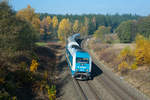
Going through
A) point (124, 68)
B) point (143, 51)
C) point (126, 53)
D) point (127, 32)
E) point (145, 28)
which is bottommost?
point (124, 68)

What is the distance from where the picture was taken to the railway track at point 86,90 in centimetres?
1310

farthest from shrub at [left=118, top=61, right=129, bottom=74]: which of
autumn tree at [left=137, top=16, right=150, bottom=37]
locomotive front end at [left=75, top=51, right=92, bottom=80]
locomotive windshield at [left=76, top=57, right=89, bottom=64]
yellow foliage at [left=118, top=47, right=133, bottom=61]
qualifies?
autumn tree at [left=137, top=16, right=150, bottom=37]

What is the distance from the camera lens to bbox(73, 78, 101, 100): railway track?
1310 centimetres

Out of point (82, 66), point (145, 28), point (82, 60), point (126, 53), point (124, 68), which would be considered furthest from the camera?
point (145, 28)

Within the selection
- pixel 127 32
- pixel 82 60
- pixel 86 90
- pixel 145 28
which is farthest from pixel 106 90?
pixel 145 28

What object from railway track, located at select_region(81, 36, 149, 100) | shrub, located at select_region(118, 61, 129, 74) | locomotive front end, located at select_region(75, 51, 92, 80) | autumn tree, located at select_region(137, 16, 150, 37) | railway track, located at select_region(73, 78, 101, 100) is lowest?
railway track, located at select_region(81, 36, 149, 100)

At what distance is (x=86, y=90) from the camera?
1469 cm

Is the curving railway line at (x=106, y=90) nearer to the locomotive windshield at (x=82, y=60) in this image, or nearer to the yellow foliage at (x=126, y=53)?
the locomotive windshield at (x=82, y=60)

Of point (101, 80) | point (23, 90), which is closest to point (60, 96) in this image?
point (23, 90)

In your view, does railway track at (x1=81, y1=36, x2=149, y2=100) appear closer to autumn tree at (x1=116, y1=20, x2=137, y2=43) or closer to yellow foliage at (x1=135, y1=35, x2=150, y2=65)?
yellow foliage at (x1=135, y1=35, x2=150, y2=65)

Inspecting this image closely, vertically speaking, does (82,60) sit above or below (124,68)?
above

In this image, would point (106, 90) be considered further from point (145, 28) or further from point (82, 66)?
point (145, 28)

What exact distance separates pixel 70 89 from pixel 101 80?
16.9 ft

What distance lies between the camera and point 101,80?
18.1m
